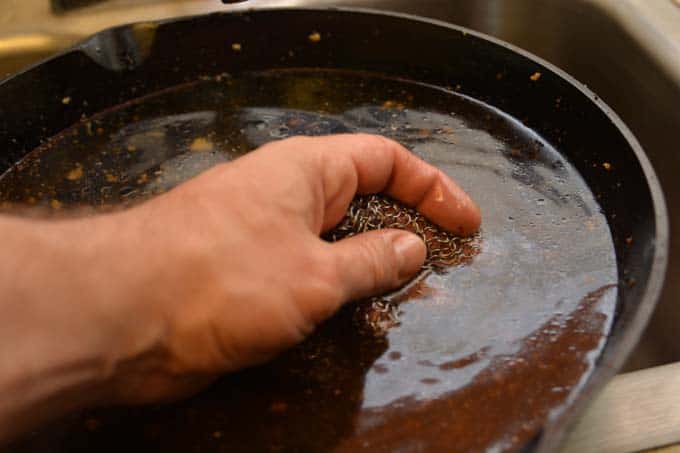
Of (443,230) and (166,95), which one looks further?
(166,95)

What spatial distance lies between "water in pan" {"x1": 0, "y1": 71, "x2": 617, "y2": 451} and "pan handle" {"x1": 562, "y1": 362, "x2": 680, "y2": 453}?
55mm

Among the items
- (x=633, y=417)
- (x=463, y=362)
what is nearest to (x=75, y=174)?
(x=463, y=362)

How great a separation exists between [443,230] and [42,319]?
1.31ft

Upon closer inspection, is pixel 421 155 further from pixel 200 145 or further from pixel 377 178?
pixel 200 145

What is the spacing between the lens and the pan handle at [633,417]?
58cm

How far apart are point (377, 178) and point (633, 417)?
13.1 inches

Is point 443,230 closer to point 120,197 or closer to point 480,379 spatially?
point 480,379

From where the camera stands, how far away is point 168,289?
1.56ft

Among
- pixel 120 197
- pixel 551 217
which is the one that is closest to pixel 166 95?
pixel 120 197

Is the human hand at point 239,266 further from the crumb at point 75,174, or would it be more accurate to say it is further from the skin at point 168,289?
the crumb at point 75,174

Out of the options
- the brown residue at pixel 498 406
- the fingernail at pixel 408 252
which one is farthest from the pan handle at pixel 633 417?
the fingernail at pixel 408 252

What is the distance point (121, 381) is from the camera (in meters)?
0.52

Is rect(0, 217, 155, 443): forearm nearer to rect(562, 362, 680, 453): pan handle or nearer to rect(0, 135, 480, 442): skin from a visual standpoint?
rect(0, 135, 480, 442): skin

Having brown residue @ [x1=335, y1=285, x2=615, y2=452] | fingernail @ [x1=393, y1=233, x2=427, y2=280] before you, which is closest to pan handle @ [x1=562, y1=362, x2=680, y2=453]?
brown residue @ [x1=335, y1=285, x2=615, y2=452]
